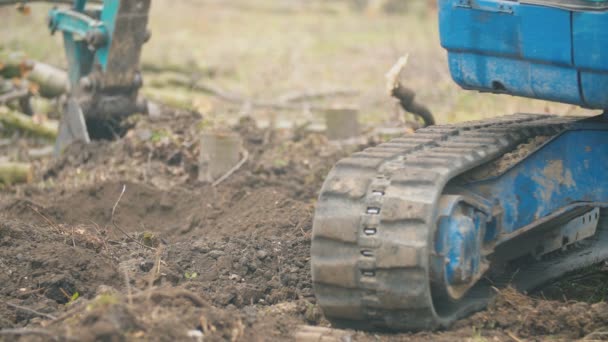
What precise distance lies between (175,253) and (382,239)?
6.22ft

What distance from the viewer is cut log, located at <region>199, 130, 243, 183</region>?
8531 millimetres

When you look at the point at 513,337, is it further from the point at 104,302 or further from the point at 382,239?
the point at 104,302

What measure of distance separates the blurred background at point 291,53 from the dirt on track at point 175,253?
1.94m

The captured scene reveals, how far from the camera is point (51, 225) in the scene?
6594 mm

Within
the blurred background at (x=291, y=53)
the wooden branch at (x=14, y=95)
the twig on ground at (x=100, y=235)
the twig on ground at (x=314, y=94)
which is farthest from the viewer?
the twig on ground at (x=314, y=94)

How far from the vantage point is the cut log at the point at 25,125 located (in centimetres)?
1011

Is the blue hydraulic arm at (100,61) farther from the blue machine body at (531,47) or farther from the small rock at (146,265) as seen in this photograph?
the blue machine body at (531,47)

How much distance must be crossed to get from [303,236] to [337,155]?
2759 millimetres

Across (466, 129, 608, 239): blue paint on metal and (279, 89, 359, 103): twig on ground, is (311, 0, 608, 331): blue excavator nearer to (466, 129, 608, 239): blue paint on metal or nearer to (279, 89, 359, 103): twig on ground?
(466, 129, 608, 239): blue paint on metal

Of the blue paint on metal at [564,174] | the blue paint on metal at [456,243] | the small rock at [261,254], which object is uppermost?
the blue paint on metal at [564,174]

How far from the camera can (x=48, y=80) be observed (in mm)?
11062

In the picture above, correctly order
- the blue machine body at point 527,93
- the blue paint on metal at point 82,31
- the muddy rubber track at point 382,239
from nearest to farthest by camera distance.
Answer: the muddy rubber track at point 382,239
the blue machine body at point 527,93
the blue paint on metal at point 82,31

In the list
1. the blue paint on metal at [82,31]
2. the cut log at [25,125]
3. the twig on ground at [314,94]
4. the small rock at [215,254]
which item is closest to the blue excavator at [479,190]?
the small rock at [215,254]

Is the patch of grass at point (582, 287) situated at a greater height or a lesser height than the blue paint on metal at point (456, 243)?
lesser
